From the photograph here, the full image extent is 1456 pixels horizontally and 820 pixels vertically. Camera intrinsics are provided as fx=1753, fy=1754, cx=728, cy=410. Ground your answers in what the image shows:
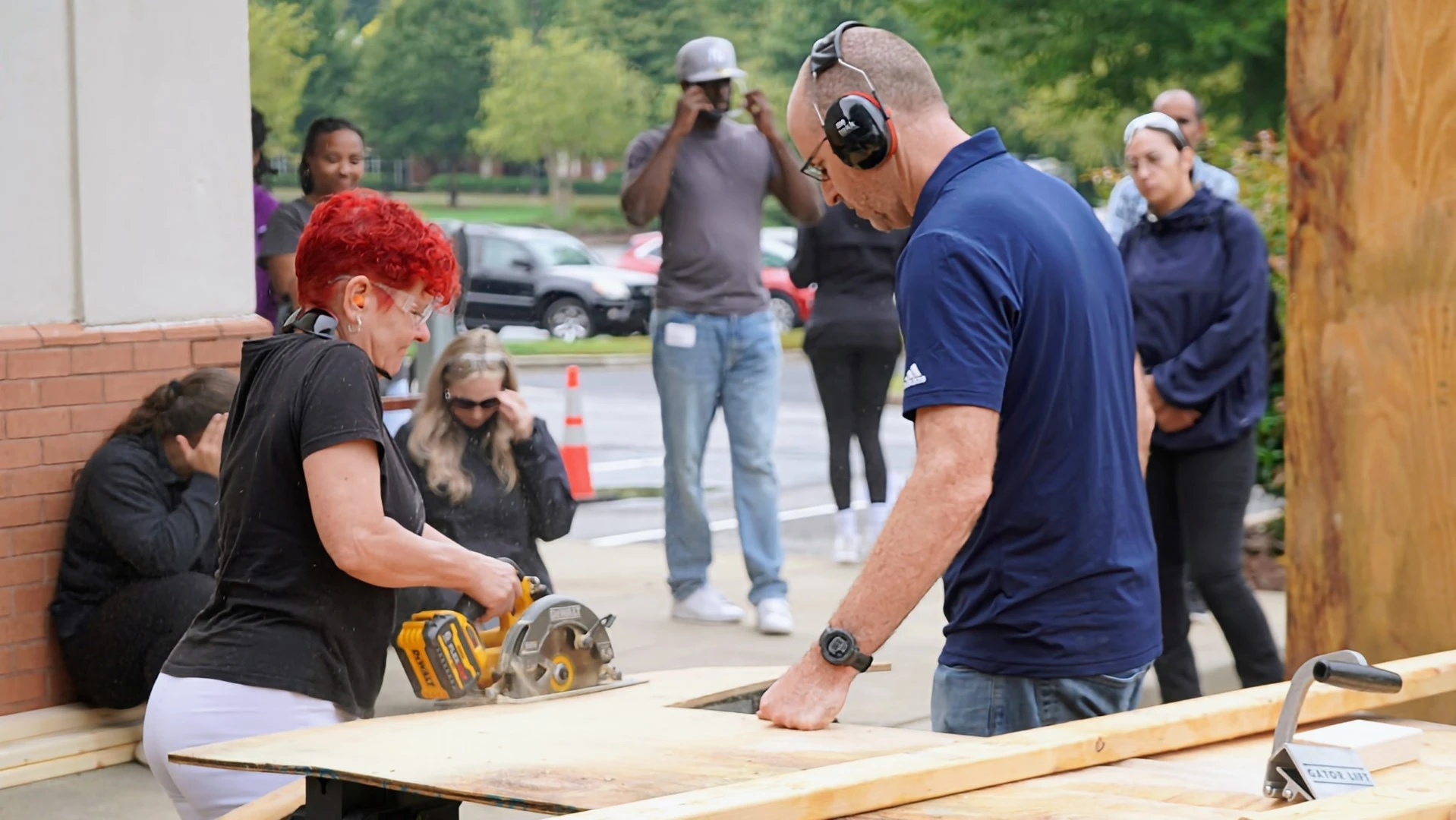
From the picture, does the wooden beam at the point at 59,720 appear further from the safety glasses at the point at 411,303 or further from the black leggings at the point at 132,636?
the safety glasses at the point at 411,303

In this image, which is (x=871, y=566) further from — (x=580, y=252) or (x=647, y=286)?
(x=647, y=286)

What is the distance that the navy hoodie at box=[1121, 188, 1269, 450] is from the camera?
5727mm

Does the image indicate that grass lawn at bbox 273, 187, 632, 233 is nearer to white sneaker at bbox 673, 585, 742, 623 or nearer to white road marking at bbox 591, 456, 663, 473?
white road marking at bbox 591, 456, 663, 473

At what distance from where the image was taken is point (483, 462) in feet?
20.8

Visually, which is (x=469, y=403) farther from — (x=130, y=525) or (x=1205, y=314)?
(x=1205, y=314)

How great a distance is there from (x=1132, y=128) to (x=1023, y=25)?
21.5 meters

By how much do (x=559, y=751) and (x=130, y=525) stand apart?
296 cm

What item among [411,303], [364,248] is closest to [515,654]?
[411,303]

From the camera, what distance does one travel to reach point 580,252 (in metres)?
25.7

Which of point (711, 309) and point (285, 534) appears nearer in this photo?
point (285, 534)

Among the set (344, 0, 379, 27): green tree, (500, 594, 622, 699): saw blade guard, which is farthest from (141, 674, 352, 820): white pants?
(344, 0, 379, 27): green tree

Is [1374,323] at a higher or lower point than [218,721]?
higher

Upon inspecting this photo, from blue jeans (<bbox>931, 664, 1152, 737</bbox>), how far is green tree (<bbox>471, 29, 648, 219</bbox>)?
517 inches

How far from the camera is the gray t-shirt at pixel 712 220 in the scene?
7500mm
